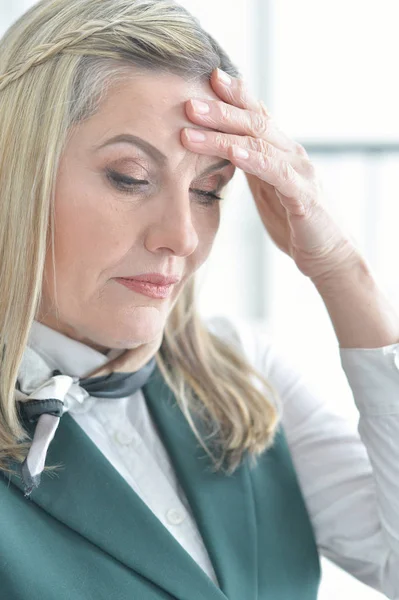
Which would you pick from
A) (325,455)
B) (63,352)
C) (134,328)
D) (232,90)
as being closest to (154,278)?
(134,328)

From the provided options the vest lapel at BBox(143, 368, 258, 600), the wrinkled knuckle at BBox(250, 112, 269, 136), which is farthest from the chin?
the wrinkled knuckle at BBox(250, 112, 269, 136)

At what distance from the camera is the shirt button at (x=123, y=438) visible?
4.49ft

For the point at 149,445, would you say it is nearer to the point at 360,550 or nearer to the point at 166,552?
the point at 166,552

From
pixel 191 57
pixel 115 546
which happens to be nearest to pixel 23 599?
pixel 115 546

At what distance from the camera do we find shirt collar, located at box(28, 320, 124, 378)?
1.31m

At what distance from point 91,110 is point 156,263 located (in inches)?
9.5

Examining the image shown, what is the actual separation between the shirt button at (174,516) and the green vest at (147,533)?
0.03 m

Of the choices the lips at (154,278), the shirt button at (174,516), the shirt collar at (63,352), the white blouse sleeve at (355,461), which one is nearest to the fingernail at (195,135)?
the lips at (154,278)

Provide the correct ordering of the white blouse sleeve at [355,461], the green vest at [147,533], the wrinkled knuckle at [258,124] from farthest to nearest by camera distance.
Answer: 1. the white blouse sleeve at [355,461]
2. the wrinkled knuckle at [258,124]
3. the green vest at [147,533]

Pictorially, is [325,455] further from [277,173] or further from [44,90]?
[44,90]

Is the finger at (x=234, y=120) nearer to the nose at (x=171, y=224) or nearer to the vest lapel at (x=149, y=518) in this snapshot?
the nose at (x=171, y=224)

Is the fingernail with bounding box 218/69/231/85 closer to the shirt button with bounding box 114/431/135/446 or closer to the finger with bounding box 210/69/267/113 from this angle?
the finger with bounding box 210/69/267/113

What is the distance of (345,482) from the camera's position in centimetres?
150

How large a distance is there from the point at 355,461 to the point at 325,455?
55 mm
